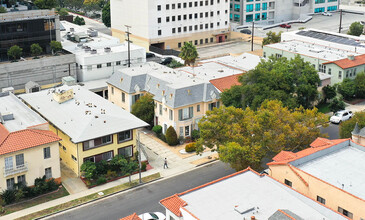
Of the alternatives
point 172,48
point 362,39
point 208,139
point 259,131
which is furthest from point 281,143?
point 172,48

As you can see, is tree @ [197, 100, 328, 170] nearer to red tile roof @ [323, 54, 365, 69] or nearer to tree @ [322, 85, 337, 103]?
tree @ [322, 85, 337, 103]

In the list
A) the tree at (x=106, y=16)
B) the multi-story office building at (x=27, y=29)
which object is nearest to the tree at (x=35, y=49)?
the multi-story office building at (x=27, y=29)

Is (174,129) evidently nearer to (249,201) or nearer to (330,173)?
(330,173)

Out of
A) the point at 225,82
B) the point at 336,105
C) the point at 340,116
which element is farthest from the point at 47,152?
the point at 336,105

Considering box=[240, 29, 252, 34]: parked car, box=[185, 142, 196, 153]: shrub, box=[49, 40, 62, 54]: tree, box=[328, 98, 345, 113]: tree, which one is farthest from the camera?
box=[240, 29, 252, 34]: parked car

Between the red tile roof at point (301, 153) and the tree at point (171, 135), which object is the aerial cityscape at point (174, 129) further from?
the red tile roof at point (301, 153)

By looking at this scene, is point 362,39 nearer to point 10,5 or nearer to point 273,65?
point 273,65

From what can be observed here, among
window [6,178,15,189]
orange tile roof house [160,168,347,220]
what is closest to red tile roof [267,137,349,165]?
orange tile roof house [160,168,347,220]
